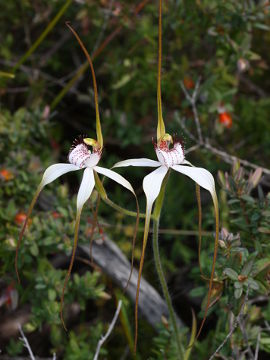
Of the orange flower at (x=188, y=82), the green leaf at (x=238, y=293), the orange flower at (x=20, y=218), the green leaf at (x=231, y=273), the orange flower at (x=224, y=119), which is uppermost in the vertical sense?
the orange flower at (x=188, y=82)

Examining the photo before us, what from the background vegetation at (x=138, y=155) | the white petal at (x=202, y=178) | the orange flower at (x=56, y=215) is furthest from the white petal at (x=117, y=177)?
the orange flower at (x=56, y=215)

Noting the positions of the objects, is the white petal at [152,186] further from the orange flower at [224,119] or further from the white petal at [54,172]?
the orange flower at [224,119]

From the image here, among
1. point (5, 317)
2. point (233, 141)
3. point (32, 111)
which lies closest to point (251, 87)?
point (233, 141)

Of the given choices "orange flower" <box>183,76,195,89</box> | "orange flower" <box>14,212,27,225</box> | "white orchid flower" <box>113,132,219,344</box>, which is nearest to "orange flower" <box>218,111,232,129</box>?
"orange flower" <box>183,76,195,89</box>

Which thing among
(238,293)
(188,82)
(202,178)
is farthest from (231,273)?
(188,82)

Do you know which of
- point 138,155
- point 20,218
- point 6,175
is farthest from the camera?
point 138,155

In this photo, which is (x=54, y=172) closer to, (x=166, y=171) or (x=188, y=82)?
(x=166, y=171)

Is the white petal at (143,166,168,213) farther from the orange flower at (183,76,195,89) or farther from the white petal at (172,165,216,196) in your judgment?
the orange flower at (183,76,195,89)
